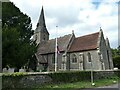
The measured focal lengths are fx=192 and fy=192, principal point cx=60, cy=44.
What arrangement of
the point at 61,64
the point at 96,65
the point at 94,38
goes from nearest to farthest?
the point at 96,65
the point at 94,38
the point at 61,64

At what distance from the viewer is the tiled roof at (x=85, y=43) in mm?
41372

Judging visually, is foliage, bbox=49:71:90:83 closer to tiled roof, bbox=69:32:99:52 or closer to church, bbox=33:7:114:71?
church, bbox=33:7:114:71

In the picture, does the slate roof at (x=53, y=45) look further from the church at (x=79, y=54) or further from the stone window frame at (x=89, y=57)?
the stone window frame at (x=89, y=57)

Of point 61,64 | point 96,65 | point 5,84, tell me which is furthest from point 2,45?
point 61,64

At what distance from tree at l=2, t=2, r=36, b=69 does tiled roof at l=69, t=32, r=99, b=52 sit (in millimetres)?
12732

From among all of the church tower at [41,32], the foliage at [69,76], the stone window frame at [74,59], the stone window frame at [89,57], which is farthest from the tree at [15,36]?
the church tower at [41,32]

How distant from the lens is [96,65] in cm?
3981

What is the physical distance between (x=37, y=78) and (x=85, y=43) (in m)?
25.4

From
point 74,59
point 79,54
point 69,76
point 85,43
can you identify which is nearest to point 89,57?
point 79,54

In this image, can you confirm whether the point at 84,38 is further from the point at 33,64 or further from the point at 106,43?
the point at 33,64

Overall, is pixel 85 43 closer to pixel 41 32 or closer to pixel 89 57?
pixel 89 57

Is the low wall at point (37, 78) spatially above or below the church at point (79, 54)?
below

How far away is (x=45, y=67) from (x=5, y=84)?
1243 inches

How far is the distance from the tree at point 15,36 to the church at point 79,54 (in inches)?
498
